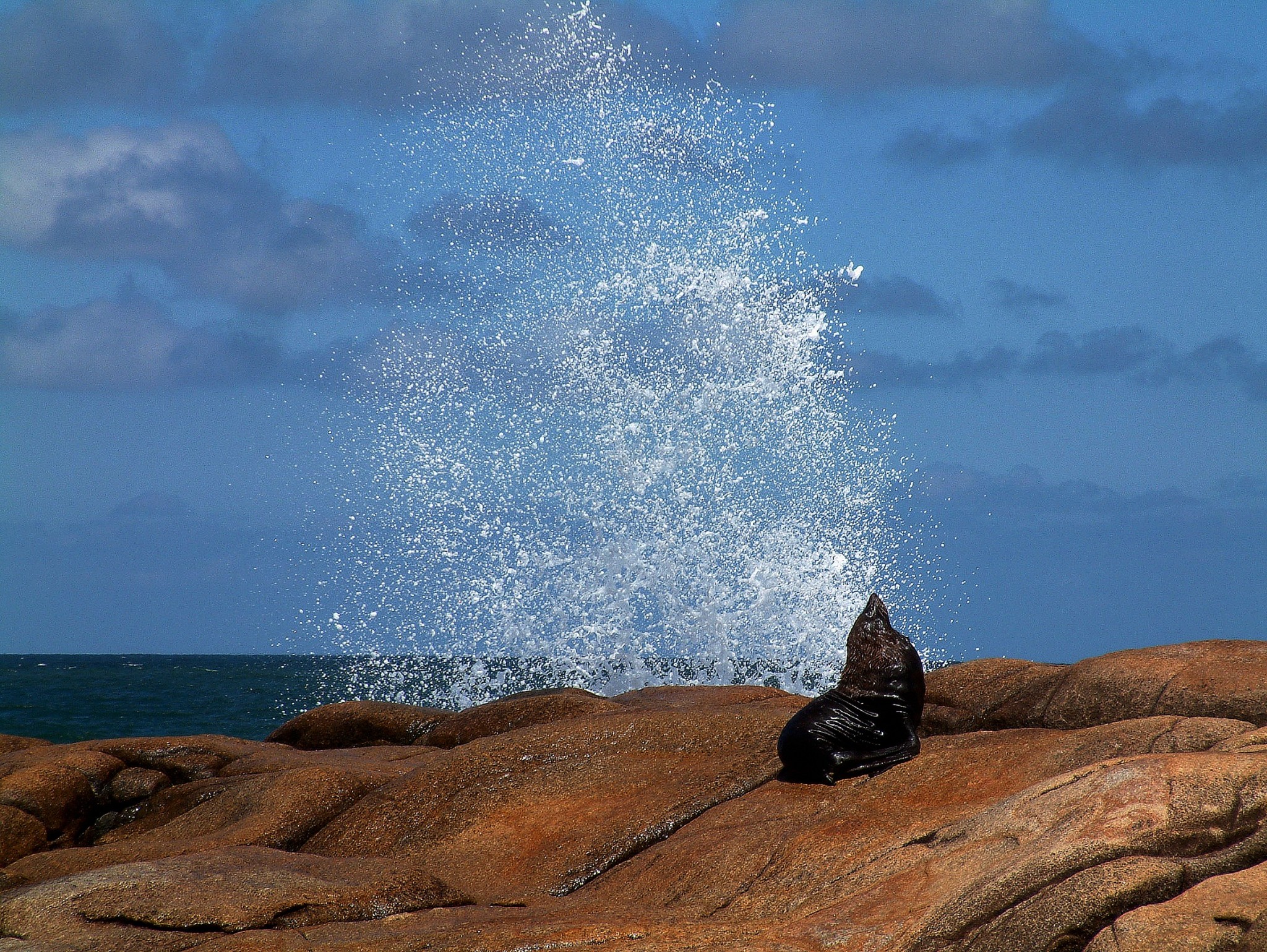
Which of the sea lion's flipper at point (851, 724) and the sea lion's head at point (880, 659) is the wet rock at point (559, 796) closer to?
the sea lion's flipper at point (851, 724)

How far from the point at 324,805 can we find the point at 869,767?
4.54 meters

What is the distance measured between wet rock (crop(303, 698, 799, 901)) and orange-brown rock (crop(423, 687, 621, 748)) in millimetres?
2104

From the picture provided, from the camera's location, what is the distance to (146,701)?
3669cm

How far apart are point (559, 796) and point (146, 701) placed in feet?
104

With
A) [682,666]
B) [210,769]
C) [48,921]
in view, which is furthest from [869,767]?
[682,666]

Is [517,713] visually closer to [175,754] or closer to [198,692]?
[175,754]

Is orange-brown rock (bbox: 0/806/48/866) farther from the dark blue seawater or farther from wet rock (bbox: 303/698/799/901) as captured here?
the dark blue seawater

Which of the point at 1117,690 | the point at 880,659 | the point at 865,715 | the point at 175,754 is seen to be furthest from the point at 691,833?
the point at 175,754

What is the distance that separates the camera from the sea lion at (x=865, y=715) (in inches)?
312

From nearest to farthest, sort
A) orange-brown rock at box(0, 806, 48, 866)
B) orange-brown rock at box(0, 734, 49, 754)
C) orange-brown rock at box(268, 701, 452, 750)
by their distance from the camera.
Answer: orange-brown rock at box(0, 806, 48, 866) → orange-brown rock at box(0, 734, 49, 754) → orange-brown rock at box(268, 701, 452, 750)

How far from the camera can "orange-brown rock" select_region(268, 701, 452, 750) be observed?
14.4 metres

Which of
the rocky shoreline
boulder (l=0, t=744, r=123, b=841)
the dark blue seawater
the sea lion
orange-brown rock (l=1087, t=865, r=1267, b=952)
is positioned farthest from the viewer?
the dark blue seawater

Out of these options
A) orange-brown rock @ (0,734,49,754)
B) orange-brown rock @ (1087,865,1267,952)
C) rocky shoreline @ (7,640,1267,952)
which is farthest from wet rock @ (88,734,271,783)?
orange-brown rock @ (1087,865,1267,952)

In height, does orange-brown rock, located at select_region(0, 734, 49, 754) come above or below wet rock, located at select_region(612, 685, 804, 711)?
below
